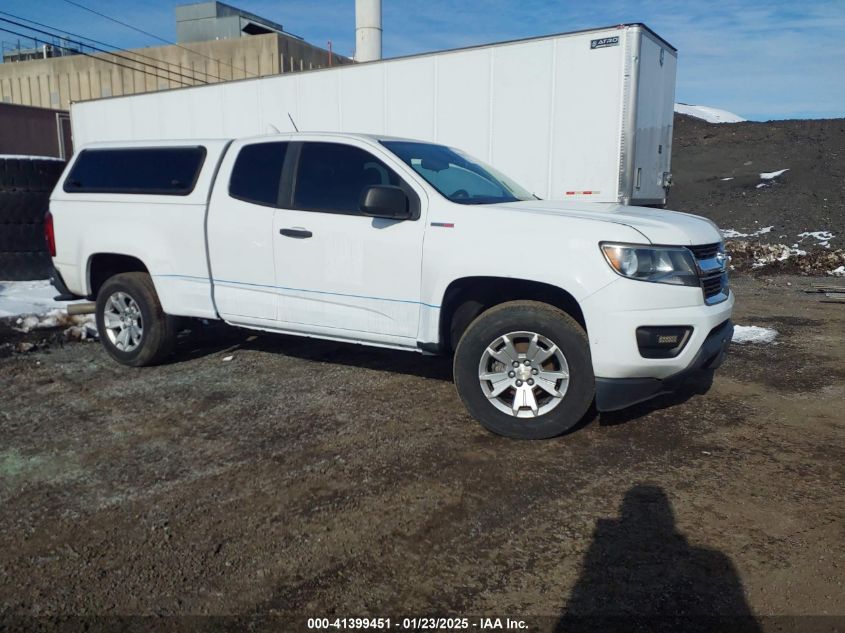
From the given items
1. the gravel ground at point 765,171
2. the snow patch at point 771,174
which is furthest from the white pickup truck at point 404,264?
the snow patch at point 771,174

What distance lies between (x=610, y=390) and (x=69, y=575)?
290cm

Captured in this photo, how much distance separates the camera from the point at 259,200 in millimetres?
5309

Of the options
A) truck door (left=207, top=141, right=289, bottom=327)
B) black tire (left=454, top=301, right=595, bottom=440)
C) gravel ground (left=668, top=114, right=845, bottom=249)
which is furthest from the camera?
gravel ground (left=668, top=114, right=845, bottom=249)

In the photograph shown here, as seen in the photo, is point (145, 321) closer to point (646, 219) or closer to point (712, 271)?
point (646, 219)

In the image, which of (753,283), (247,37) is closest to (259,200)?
(753,283)

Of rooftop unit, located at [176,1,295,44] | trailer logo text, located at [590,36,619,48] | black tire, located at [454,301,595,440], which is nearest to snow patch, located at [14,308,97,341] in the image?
black tire, located at [454,301,595,440]

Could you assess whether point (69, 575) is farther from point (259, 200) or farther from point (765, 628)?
point (259, 200)

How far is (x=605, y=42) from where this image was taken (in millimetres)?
7703

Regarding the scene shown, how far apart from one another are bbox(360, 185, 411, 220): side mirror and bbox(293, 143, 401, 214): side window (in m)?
0.34

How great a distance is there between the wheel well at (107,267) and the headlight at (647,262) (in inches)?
161

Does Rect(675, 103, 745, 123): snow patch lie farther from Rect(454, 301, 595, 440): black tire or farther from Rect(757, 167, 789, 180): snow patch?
Rect(454, 301, 595, 440): black tire

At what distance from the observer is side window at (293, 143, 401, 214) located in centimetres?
499

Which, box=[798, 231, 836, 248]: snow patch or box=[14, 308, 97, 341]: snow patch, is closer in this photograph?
box=[14, 308, 97, 341]: snow patch

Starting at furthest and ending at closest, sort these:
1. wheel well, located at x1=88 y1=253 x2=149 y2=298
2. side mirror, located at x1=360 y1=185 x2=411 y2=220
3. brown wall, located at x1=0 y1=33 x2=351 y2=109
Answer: brown wall, located at x1=0 y1=33 x2=351 y2=109 → wheel well, located at x1=88 y1=253 x2=149 y2=298 → side mirror, located at x1=360 y1=185 x2=411 y2=220
